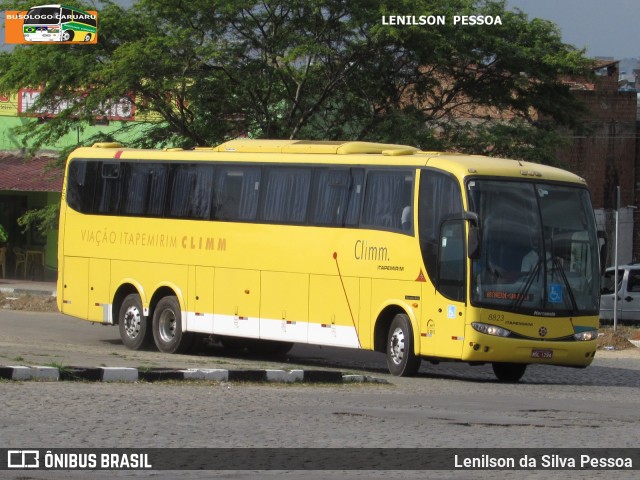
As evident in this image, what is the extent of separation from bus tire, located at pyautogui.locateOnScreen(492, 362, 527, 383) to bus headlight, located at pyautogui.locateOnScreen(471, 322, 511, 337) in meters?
1.84

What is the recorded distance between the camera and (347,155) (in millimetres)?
20141

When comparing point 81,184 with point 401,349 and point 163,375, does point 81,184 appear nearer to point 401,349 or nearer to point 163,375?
point 401,349

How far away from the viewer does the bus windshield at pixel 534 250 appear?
17.9m

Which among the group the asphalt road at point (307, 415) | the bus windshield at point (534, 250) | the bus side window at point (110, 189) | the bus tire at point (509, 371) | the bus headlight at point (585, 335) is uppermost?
the bus side window at point (110, 189)

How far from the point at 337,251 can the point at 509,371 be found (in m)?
3.22

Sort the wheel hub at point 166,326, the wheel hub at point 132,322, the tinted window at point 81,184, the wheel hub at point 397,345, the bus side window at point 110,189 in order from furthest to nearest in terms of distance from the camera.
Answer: the tinted window at point 81,184
the bus side window at point 110,189
the wheel hub at point 132,322
the wheel hub at point 166,326
the wheel hub at point 397,345

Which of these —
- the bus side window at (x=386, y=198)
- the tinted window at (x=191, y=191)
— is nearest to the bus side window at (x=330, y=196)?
the bus side window at (x=386, y=198)

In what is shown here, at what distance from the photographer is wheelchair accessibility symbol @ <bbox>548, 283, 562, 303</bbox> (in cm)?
1820

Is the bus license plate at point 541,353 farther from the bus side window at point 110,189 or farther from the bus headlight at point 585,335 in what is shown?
the bus side window at point 110,189

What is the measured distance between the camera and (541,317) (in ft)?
59.3

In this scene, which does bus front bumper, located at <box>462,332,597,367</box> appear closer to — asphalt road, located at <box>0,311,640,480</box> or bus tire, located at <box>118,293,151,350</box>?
asphalt road, located at <box>0,311,640,480</box>

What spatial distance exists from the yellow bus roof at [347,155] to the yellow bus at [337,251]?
3 cm

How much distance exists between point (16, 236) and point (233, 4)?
16.9 m

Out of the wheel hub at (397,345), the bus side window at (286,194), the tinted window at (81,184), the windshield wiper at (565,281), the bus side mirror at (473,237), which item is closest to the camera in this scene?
the bus side mirror at (473,237)
